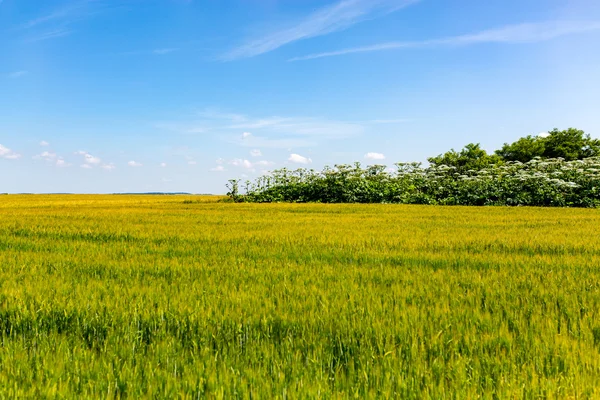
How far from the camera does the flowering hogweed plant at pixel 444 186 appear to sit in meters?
20.1

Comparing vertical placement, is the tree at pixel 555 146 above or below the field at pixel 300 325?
above

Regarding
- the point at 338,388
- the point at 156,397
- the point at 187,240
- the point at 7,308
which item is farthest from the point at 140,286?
the point at 187,240

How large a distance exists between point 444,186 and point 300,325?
860 inches

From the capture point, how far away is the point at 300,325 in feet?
9.53

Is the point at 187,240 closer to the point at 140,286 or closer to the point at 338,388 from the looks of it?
the point at 140,286

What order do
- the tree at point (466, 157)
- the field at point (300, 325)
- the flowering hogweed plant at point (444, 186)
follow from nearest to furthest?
the field at point (300, 325)
the flowering hogweed plant at point (444, 186)
the tree at point (466, 157)

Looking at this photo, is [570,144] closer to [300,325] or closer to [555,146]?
[555,146]

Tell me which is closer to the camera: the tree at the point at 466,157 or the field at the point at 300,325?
the field at the point at 300,325

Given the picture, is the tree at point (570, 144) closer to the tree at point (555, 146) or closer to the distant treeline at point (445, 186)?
the tree at point (555, 146)

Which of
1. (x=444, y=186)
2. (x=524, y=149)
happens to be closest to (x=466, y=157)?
(x=524, y=149)

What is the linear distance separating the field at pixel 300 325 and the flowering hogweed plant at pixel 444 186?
16663 millimetres

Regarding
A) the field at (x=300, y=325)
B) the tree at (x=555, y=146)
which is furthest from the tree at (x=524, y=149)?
the field at (x=300, y=325)

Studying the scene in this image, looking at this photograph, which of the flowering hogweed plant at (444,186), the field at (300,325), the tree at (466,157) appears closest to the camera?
the field at (300,325)

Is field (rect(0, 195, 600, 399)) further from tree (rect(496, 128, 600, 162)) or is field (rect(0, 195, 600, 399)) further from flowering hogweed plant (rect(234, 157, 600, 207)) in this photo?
tree (rect(496, 128, 600, 162))
